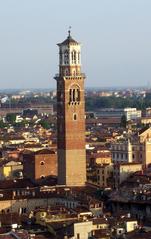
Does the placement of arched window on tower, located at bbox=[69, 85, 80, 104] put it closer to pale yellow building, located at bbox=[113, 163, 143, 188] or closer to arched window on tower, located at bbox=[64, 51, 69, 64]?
arched window on tower, located at bbox=[64, 51, 69, 64]

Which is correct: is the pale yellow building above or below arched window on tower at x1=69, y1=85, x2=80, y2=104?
below

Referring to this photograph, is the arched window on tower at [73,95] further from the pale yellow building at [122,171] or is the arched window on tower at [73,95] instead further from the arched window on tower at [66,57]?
the pale yellow building at [122,171]

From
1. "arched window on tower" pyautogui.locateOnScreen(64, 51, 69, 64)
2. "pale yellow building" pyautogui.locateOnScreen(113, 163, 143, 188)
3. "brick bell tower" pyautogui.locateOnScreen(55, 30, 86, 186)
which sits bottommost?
"pale yellow building" pyautogui.locateOnScreen(113, 163, 143, 188)

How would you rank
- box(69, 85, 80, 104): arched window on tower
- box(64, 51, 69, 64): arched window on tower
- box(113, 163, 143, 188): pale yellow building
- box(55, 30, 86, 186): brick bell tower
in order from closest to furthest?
1. box(55, 30, 86, 186): brick bell tower
2. box(69, 85, 80, 104): arched window on tower
3. box(64, 51, 69, 64): arched window on tower
4. box(113, 163, 143, 188): pale yellow building

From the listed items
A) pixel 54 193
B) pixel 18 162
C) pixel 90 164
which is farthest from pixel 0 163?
pixel 54 193

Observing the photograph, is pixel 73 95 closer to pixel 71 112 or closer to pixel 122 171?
pixel 71 112

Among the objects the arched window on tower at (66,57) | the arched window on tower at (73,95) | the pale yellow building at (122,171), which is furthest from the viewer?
the pale yellow building at (122,171)

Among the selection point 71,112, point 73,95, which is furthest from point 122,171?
point 73,95

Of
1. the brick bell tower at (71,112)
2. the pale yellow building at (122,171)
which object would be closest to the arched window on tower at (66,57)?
the brick bell tower at (71,112)

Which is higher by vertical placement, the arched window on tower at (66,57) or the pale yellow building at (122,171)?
the arched window on tower at (66,57)

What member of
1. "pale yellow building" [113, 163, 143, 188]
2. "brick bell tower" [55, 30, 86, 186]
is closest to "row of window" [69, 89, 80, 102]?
"brick bell tower" [55, 30, 86, 186]
